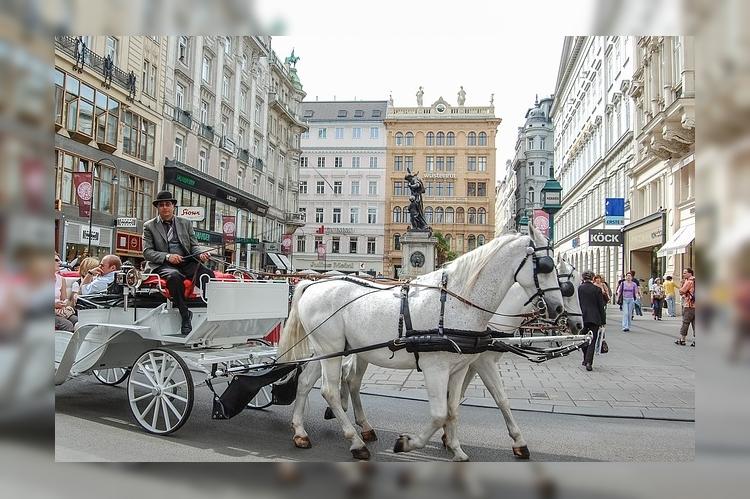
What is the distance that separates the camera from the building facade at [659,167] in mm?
12258

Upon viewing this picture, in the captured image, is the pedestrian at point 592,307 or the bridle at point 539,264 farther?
the pedestrian at point 592,307

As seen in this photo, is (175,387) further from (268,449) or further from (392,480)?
(392,480)

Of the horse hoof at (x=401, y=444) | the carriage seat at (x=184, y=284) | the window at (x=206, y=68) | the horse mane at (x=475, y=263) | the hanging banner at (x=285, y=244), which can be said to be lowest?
the horse hoof at (x=401, y=444)

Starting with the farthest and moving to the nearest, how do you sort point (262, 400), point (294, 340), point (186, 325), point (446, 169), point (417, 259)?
point (446, 169)
point (417, 259)
point (262, 400)
point (186, 325)
point (294, 340)

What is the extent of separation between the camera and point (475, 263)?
15.4 feet

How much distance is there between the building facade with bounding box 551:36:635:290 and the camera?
26.5 m

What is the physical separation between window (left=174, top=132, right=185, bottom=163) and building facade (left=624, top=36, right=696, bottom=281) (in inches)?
354

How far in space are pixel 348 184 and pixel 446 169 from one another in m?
8.62

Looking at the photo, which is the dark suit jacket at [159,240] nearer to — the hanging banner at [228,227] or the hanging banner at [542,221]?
the hanging banner at [228,227]

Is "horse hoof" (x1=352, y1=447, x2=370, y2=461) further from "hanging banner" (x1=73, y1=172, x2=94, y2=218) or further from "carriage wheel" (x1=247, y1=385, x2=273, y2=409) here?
"hanging banner" (x1=73, y1=172, x2=94, y2=218)

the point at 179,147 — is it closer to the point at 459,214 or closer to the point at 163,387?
the point at 163,387

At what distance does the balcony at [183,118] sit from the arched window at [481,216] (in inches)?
929

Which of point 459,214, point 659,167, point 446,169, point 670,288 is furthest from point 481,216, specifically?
point 670,288

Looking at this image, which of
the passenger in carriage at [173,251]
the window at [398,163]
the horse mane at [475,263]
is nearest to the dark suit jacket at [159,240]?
the passenger in carriage at [173,251]
